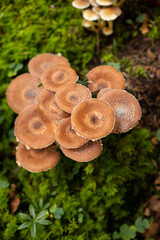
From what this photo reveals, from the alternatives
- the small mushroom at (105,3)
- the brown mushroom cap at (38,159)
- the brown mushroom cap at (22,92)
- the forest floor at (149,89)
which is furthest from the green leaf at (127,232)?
the small mushroom at (105,3)

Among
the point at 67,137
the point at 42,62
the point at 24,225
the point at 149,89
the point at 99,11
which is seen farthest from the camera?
the point at 149,89

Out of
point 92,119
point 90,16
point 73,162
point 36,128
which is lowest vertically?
point 73,162

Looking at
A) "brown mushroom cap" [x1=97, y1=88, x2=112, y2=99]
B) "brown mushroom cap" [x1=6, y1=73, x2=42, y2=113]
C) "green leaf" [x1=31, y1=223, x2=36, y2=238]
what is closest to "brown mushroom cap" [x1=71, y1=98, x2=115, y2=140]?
"brown mushroom cap" [x1=97, y1=88, x2=112, y2=99]

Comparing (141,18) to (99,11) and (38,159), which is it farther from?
(38,159)

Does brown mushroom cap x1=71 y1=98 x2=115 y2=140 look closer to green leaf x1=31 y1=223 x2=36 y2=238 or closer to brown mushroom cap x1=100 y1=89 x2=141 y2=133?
brown mushroom cap x1=100 y1=89 x2=141 y2=133

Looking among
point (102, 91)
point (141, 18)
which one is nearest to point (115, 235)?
point (102, 91)

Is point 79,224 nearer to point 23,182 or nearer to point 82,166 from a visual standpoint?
point 82,166

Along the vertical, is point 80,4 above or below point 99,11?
above
